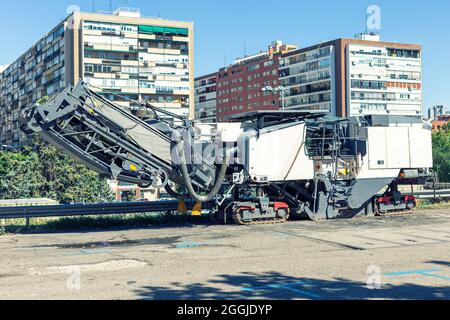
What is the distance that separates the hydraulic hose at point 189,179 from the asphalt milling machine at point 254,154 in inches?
1.2

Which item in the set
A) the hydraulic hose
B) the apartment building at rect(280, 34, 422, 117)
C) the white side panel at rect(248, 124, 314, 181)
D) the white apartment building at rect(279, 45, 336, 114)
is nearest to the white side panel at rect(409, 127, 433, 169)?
the white side panel at rect(248, 124, 314, 181)

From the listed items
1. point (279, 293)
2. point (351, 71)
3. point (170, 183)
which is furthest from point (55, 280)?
point (351, 71)

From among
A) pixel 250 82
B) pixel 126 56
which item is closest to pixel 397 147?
pixel 126 56

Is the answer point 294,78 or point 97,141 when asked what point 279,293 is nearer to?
point 97,141

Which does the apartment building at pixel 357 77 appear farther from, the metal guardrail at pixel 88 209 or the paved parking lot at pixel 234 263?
the paved parking lot at pixel 234 263

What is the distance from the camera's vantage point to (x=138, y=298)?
7609 mm

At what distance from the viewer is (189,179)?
1566 cm

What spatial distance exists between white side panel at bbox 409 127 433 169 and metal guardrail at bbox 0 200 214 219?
7.36 meters

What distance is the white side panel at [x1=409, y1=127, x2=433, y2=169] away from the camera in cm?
1898

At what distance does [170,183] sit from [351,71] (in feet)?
288

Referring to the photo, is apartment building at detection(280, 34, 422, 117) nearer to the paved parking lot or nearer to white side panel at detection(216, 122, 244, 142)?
white side panel at detection(216, 122, 244, 142)

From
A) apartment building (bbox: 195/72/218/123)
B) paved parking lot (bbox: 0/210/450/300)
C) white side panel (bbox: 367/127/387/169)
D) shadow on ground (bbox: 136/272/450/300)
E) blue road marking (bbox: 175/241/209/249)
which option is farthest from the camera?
apartment building (bbox: 195/72/218/123)

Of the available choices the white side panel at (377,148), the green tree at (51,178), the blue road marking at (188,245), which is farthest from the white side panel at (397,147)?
the green tree at (51,178)

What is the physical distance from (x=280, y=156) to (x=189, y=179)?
3.04 m
